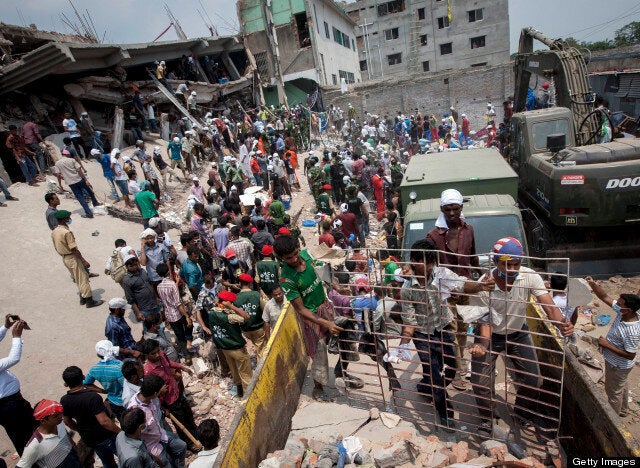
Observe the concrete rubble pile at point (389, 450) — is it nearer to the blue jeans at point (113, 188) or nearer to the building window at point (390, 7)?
the blue jeans at point (113, 188)

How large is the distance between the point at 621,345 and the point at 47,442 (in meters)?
5.22

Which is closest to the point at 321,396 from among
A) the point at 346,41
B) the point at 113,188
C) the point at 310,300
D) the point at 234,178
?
the point at 310,300

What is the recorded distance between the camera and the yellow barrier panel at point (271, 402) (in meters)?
2.79

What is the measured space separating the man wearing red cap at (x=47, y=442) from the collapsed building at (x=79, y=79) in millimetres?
10462

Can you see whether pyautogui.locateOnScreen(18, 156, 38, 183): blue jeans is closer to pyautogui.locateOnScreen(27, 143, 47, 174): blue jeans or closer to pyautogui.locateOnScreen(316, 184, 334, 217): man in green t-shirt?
pyautogui.locateOnScreen(27, 143, 47, 174): blue jeans

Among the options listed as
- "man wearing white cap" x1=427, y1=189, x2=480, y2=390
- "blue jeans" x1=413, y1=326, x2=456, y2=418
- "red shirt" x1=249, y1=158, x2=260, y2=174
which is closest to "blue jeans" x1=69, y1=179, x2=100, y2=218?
"red shirt" x1=249, y1=158, x2=260, y2=174

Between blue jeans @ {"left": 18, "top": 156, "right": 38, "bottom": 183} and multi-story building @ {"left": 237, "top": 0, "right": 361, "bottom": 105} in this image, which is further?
multi-story building @ {"left": 237, "top": 0, "right": 361, "bottom": 105}

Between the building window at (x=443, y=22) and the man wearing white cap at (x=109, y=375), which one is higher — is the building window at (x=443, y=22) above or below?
above

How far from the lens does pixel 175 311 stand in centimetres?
539

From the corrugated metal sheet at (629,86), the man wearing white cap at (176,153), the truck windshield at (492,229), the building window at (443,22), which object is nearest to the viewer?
the truck windshield at (492,229)

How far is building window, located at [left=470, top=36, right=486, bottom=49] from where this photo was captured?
116 feet

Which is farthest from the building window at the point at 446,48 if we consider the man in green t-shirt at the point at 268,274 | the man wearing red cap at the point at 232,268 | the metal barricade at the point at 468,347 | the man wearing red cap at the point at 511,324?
the man wearing red cap at the point at 511,324

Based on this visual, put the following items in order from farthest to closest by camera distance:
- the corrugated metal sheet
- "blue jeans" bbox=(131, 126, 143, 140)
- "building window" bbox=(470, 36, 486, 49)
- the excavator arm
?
"building window" bbox=(470, 36, 486, 49) → the corrugated metal sheet → "blue jeans" bbox=(131, 126, 143, 140) → the excavator arm

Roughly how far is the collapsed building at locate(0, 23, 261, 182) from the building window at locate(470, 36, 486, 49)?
86.5ft
